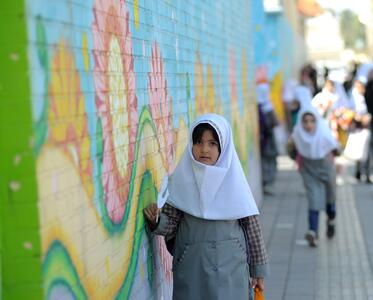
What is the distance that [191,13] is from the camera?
360 inches

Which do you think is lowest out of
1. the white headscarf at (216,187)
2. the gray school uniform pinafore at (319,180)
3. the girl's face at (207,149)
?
the gray school uniform pinafore at (319,180)

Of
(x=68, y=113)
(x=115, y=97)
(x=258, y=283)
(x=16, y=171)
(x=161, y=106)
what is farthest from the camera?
(x=161, y=106)

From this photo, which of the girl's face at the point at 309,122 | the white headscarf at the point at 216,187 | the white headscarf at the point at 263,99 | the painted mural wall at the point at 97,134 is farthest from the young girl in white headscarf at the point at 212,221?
the white headscarf at the point at 263,99

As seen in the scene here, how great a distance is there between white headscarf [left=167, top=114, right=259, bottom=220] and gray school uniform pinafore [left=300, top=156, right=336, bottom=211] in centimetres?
562

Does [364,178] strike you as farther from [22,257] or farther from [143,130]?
[22,257]

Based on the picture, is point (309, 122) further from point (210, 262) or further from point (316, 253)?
point (210, 262)

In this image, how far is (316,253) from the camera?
36.4 feet

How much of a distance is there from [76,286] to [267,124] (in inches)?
476

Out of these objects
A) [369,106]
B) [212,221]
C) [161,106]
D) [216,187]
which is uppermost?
[161,106]

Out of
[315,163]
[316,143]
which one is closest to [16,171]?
[316,143]

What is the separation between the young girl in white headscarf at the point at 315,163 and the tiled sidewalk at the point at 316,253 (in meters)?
0.40

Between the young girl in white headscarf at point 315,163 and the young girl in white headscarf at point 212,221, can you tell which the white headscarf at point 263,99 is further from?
the young girl in white headscarf at point 212,221

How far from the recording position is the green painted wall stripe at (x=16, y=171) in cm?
418

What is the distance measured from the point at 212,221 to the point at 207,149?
0.41 m
